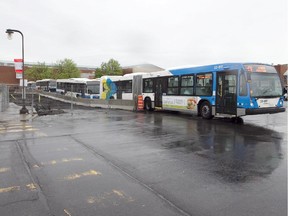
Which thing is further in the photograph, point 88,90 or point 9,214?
point 88,90

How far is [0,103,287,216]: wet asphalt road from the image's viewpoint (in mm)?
3963

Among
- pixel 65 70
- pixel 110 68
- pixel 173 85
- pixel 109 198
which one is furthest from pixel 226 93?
pixel 65 70

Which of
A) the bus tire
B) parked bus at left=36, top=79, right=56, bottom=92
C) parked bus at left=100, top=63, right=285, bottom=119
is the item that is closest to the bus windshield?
parked bus at left=100, top=63, right=285, bottom=119

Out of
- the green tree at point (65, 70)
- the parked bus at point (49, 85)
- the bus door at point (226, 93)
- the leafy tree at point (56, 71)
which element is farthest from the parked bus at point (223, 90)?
the leafy tree at point (56, 71)

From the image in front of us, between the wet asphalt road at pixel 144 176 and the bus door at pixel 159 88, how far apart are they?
10379mm

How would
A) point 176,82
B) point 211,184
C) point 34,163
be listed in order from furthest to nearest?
point 176,82 → point 34,163 → point 211,184

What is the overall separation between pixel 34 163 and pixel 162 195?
338cm

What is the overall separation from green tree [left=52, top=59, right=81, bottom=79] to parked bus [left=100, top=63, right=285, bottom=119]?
64.5 m

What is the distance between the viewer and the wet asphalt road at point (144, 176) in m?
3.96

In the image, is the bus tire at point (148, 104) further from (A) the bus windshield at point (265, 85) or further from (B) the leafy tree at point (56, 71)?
(B) the leafy tree at point (56, 71)

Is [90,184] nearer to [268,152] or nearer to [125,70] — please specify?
[268,152]

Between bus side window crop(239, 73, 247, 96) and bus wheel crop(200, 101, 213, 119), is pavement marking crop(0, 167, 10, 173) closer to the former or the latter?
bus side window crop(239, 73, 247, 96)

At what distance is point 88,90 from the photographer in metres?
37.6

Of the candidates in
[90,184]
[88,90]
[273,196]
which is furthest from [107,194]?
[88,90]
